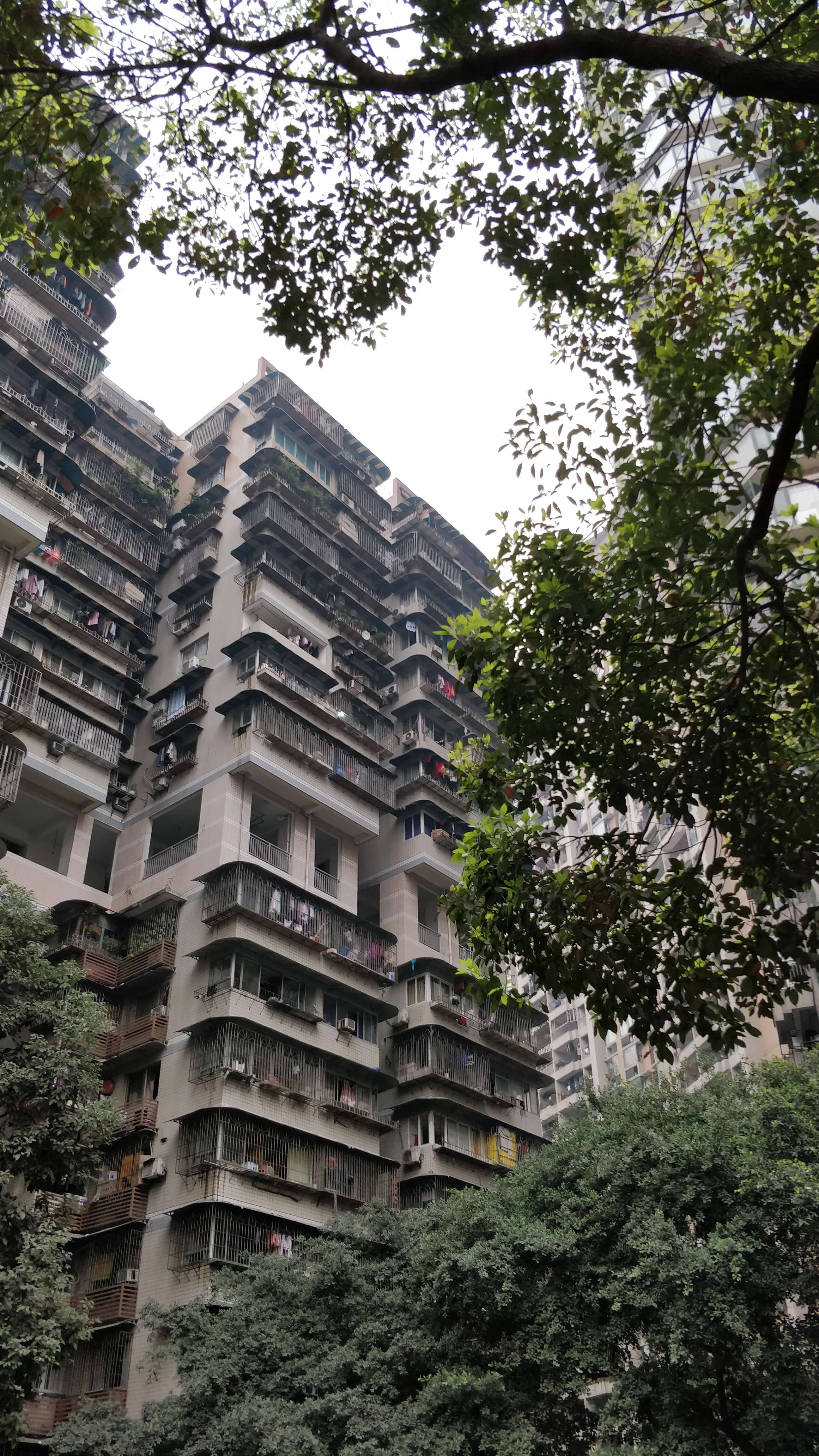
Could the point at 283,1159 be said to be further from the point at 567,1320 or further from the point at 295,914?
the point at 567,1320

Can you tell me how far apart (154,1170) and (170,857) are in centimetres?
769

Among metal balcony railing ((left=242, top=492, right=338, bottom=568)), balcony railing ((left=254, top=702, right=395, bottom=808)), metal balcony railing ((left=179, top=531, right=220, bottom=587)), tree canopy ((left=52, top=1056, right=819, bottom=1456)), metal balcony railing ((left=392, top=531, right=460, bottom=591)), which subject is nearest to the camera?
tree canopy ((left=52, top=1056, right=819, bottom=1456))

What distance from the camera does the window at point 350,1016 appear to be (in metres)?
29.4

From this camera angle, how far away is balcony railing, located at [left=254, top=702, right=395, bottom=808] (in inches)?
1203

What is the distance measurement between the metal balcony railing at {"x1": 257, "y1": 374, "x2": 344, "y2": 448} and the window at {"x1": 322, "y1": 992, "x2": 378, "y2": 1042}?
1774 centimetres

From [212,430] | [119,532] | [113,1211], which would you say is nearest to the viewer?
[113,1211]

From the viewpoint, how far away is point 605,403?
10008mm

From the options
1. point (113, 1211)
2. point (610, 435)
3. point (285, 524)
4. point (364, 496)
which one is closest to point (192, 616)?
point (285, 524)

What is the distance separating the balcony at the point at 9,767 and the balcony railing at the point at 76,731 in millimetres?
2441

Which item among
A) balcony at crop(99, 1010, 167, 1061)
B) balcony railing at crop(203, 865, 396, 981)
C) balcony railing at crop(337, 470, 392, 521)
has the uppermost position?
balcony railing at crop(337, 470, 392, 521)

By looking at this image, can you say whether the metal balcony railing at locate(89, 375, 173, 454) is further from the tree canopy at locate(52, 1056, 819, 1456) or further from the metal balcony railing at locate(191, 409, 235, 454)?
the tree canopy at locate(52, 1056, 819, 1456)

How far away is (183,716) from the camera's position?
31.7 meters

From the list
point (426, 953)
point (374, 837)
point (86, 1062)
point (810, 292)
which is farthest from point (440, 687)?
point (810, 292)

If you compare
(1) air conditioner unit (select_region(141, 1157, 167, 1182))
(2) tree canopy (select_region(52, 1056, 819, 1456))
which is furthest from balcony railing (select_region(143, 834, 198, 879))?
(2) tree canopy (select_region(52, 1056, 819, 1456))
